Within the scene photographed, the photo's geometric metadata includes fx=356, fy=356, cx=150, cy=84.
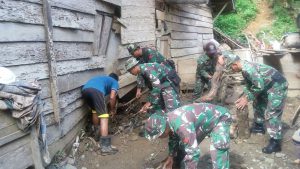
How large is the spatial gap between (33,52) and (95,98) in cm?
172

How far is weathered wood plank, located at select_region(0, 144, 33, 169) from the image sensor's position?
3359mm

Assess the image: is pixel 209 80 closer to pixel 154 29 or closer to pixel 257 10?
pixel 154 29

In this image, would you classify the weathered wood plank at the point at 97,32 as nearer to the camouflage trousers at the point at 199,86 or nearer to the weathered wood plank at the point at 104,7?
the weathered wood plank at the point at 104,7

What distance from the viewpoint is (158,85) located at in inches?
228

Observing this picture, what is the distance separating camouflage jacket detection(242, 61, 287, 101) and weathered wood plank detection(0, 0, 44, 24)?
2977 mm

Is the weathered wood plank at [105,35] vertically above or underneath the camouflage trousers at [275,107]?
above

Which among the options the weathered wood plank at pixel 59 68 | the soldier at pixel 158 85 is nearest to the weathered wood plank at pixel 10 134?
the weathered wood plank at pixel 59 68

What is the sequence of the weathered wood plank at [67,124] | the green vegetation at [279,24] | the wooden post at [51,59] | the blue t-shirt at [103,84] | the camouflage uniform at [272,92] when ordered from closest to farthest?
the wooden post at [51,59] → the weathered wood plank at [67,124] → the camouflage uniform at [272,92] → the blue t-shirt at [103,84] → the green vegetation at [279,24]

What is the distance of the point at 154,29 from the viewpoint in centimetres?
874

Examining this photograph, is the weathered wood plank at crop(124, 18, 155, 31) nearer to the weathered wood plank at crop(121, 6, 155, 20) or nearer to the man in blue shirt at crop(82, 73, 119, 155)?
the weathered wood plank at crop(121, 6, 155, 20)

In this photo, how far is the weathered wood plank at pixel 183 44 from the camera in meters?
10.0

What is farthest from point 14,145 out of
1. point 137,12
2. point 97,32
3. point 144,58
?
point 137,12

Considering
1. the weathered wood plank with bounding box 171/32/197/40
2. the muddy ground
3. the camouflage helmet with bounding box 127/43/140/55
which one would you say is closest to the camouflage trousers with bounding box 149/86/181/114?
the muddy ground

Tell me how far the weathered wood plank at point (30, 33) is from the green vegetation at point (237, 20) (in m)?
17.8
